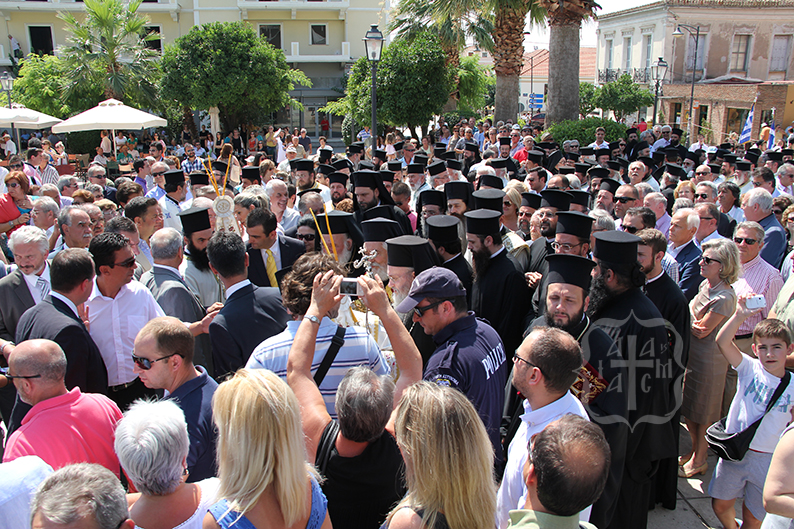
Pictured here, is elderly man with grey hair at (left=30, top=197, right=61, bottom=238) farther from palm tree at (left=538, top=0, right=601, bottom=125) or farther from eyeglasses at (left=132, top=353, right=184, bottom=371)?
palm tree at (left=538, top=0, right=601, bottom=125)

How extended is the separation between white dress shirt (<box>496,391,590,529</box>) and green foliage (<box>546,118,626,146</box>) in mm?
12225

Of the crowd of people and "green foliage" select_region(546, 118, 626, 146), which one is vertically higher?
"green foliage" select_region(546, 118, 626, 146)

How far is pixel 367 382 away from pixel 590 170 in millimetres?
7348

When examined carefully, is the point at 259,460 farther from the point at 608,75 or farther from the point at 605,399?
the point at 608,75

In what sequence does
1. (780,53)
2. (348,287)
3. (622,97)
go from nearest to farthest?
(348,287), (622,97), (780,53)

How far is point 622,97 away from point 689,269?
31.0m

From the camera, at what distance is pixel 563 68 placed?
14.8 m

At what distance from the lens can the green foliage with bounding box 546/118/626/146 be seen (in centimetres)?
1382

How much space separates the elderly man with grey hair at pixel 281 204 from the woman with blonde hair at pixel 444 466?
4.86 m

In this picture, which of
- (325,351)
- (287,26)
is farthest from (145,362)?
(287,26)

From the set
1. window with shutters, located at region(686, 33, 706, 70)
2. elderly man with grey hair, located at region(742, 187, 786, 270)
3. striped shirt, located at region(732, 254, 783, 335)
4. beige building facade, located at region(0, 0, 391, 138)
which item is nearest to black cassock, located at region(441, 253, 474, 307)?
striped shirt, located at region(732, 254, 783, 335)

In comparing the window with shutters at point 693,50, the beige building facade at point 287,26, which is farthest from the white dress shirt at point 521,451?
the window with shutters at point 693,50

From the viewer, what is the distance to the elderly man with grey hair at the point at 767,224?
6000mm

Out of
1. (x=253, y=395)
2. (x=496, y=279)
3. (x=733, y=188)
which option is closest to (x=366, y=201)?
(x=496, y=279)
